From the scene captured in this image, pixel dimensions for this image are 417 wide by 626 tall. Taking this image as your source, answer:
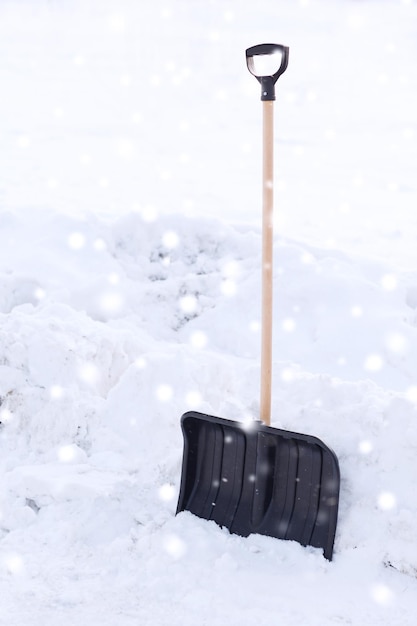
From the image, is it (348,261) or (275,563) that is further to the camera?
(348,261)

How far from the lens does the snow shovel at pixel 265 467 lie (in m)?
3.05

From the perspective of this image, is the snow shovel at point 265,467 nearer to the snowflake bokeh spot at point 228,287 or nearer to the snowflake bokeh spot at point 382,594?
the snowflake bokeh spot at point 382,594

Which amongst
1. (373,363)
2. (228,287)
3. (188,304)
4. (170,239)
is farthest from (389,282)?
(170,239)

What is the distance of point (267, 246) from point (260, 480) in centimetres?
95

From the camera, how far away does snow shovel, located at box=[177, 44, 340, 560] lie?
305 cm

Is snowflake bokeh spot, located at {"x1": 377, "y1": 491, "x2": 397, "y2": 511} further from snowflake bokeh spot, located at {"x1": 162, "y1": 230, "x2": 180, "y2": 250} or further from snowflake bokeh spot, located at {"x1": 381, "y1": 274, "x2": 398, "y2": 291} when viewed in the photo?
snowflake bokeh spot, located at {"x1": 162, "y1": 230, "x2": 180, "y2": 250}

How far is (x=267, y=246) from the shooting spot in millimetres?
3137

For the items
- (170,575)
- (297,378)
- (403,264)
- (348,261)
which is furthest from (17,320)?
(403,264)

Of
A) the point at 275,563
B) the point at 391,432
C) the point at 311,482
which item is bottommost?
the point at 275,563

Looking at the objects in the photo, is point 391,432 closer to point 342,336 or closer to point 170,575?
point 170,575

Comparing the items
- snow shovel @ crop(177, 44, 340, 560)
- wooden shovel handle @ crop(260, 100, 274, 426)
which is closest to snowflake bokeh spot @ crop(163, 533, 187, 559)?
snow shovel @ crop(177, 44, 340, 560)

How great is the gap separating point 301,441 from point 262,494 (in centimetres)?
28

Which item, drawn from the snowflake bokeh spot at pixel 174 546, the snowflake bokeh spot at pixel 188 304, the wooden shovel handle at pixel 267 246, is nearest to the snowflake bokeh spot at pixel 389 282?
the snowflake bokeh spot at pixel 188 304

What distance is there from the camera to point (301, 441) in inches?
123
